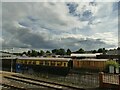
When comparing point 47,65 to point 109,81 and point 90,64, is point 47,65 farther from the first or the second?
point 109,81

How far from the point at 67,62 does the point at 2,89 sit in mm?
17070

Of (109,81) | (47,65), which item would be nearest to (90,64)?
(47,65)

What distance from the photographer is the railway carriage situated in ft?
107

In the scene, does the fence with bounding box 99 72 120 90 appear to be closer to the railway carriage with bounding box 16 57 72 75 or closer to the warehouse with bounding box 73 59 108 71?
the railway carriage with bounding box 16 57 72 75

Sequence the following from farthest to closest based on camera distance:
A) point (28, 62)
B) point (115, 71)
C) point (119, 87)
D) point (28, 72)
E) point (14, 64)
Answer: point (14, 64) → point (28, 62) → point (28, 72) → point (115, 71) → point (119, 87)

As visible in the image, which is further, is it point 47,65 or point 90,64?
point 90,64

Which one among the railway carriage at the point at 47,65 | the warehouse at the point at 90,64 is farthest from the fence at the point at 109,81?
the warehouse at the point at 90,64

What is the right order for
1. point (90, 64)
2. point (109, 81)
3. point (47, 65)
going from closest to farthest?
point (109, 81) → point (47, 65) → point (90, 64)

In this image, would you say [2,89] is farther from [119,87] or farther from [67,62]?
[67,62]

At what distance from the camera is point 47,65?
35.1 metres

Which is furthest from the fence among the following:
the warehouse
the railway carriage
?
the warehouse

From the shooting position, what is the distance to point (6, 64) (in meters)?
45.5

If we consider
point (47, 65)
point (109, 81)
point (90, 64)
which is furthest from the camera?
point (90, 64)

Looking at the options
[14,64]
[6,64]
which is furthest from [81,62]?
[6,64]
